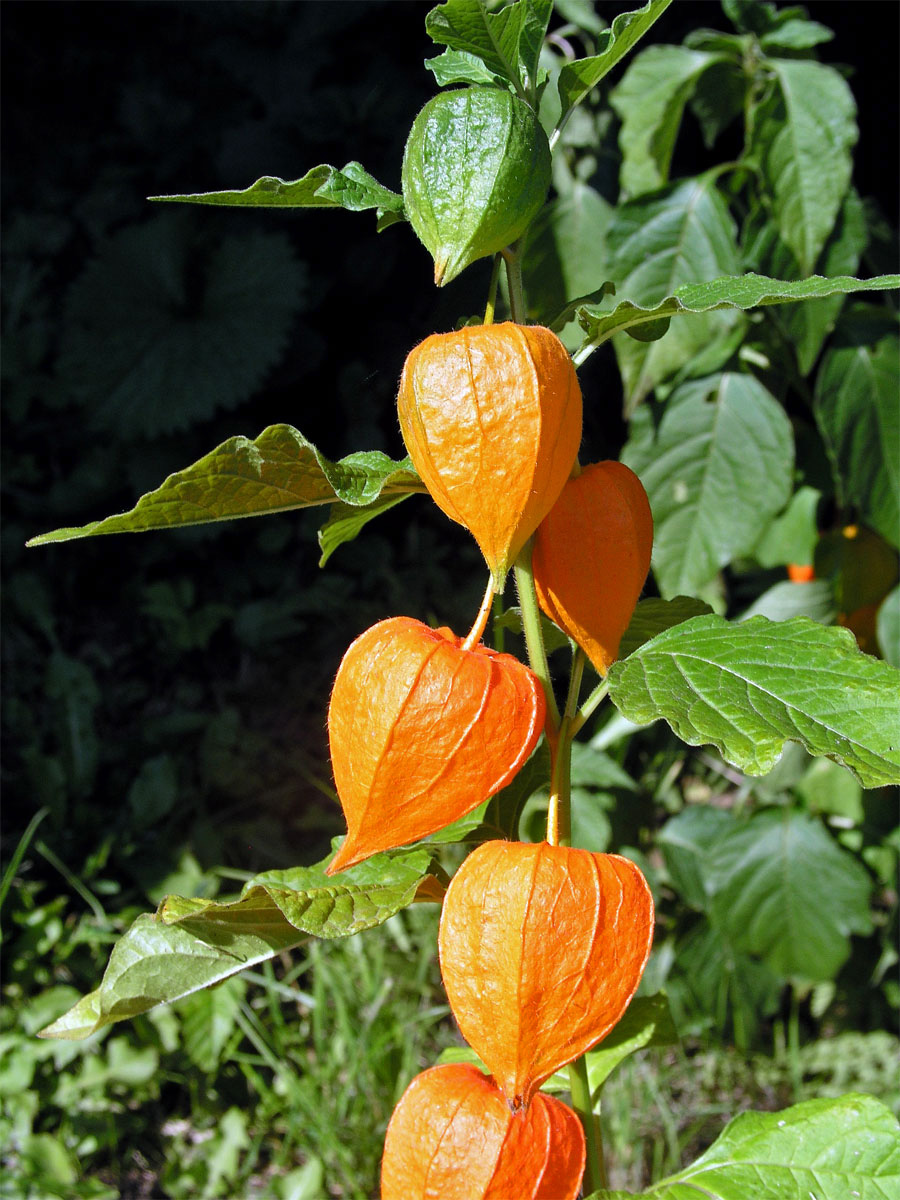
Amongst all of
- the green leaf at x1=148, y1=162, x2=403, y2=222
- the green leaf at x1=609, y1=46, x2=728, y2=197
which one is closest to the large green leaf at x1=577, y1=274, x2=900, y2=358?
the green leaf at x1=148, y1=162, x2=403, y2=222

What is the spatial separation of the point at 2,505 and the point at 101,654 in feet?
1.16

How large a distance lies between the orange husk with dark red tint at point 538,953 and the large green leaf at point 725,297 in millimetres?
223

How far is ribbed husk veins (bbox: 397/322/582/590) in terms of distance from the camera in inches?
15.9

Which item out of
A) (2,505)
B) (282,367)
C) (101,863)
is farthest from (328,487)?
(2,505)

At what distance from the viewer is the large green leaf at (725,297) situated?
0.41 meters

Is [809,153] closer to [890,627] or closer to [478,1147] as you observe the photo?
[890,627]

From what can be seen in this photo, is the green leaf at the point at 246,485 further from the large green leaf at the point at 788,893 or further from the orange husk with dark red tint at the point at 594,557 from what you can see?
the large green leaf at the point at 788,893

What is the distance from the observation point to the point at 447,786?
42cm

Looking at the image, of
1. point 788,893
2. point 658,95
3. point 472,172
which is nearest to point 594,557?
point 472,172

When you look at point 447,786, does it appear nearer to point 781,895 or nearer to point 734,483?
point 734,483

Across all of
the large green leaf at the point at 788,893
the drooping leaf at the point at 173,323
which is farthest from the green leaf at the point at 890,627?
the drooping leaf at the point at 173,323

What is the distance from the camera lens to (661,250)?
1087 millimetres

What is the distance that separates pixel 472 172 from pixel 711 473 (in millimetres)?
787

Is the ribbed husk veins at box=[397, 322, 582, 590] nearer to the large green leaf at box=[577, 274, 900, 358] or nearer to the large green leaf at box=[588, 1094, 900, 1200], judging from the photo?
the large green leaf at box=[577, 274, 900, 358]
